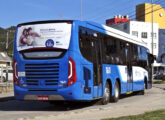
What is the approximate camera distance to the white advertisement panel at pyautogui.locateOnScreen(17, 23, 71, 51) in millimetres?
13414

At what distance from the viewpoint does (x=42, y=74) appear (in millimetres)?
13500

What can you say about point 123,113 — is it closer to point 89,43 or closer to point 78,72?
point 78,72

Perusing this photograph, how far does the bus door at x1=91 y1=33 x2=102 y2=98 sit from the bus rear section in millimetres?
1454

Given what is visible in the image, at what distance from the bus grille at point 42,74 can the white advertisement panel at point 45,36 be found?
2.43 ft

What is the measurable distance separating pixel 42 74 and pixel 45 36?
1.41 meters

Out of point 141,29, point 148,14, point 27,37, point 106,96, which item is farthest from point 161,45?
point 27,37

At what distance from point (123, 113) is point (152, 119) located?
255cm

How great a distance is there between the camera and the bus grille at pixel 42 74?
43.7 feet

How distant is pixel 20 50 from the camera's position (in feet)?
45.8

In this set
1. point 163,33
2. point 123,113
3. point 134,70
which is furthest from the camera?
point 163,33

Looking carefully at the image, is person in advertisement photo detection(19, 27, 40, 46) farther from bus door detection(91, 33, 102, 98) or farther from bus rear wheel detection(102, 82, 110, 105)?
bus rear wheel detection(102, 82, 110, 105)

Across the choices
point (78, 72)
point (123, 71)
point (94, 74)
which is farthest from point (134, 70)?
point (78, 72)

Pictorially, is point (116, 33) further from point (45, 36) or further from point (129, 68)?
point (45, 36)

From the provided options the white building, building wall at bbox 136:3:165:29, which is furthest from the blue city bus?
building wall at bbox 136:3:165:29
